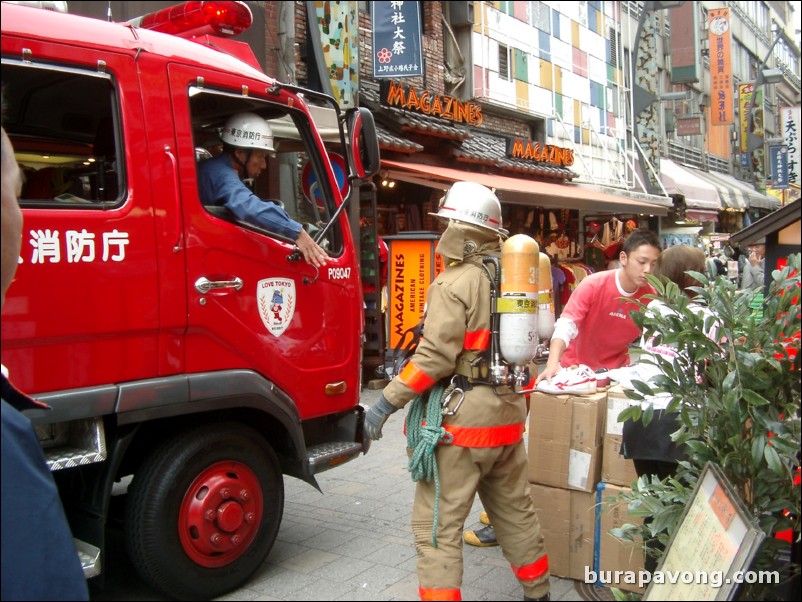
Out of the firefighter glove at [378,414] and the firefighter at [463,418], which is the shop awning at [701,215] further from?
the firefighter glove at [378,414]

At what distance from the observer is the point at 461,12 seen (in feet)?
50.6

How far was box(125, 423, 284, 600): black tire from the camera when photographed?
365 cm

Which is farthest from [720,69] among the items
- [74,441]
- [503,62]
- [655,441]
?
[74,441]

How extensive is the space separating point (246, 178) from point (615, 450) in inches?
95.1

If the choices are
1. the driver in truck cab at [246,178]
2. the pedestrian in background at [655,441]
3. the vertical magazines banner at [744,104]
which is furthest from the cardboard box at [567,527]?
the vertical magazines banner at [744,104]

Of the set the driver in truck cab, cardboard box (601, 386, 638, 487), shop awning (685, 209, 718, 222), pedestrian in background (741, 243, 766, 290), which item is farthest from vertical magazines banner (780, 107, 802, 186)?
the driver in truck cab

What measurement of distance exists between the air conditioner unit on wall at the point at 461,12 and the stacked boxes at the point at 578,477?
12642 mm

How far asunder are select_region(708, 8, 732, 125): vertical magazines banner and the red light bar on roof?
1922 centimetres

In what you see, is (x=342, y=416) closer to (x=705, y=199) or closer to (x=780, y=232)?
(x=780, y=232)

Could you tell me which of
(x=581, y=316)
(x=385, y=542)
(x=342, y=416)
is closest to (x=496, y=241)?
(x=581, y=316)

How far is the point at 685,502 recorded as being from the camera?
10.5ft

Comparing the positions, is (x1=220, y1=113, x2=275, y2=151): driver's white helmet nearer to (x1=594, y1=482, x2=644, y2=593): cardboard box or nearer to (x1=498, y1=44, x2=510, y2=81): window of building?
(x1=594, y1=482, x2=644, y2=593): cardboard box

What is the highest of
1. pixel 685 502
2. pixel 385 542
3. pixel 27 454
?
pixel 27 454

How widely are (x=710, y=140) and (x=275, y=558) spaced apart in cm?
2575
